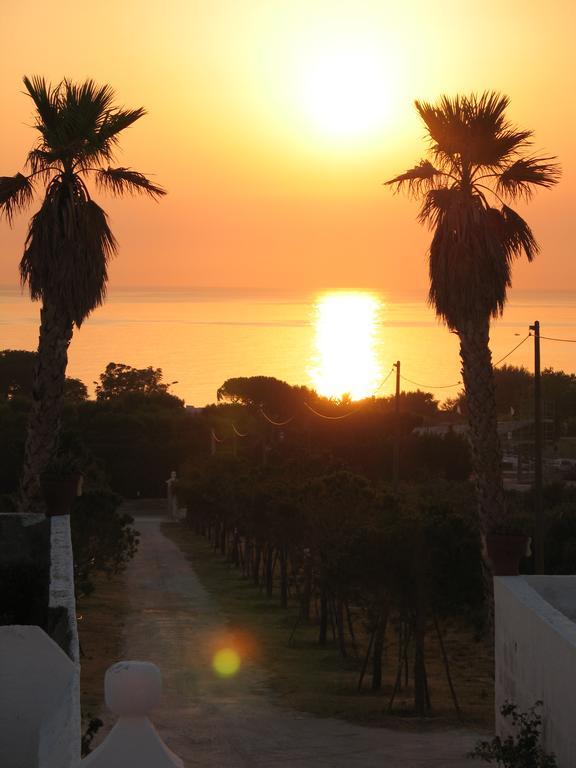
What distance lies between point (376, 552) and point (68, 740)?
17708 mm

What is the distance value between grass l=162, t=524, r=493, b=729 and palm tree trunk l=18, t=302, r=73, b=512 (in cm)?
722

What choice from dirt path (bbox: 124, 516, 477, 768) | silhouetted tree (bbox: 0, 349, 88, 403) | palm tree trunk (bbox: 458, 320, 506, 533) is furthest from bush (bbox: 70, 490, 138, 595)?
silhouetted tree (bbox: 0, 349, 88, 403)

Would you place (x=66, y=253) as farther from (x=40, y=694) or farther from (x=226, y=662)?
(x=40, y=694)

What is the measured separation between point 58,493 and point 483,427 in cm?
1038

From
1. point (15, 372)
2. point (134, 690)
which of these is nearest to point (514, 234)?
point (134, 690)

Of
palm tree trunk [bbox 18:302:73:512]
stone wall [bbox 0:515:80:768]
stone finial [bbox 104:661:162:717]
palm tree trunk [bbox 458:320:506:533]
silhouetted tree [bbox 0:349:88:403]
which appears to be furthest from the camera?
silhouetted tree [bbox 0:349:88:403]

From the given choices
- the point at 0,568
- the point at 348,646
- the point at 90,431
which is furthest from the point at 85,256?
the point at 90,431

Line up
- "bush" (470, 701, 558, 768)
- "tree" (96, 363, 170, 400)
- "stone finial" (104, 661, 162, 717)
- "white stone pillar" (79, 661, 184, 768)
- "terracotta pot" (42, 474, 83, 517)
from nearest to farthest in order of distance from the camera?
"white stone pillar" (79, 661, 184, 768)
"stone finial" (104, 661, 162, 717)
"bush" (470, 701, 558, 768)
"terracotta pot" (42, 474, 83, 517)
"tree" (96, 363, 170, 400)

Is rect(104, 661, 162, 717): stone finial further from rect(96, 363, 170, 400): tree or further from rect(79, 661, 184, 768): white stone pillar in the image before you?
rect(96, 363, 170, 400): tree

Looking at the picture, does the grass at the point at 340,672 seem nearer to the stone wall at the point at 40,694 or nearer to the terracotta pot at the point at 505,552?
the terracotta pot at the point at 505,552

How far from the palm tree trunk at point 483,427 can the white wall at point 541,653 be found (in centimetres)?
992

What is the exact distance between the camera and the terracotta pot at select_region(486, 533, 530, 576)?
16.6m

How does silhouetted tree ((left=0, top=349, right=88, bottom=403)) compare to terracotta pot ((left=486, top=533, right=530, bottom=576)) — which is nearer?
terracotta pot ((left=486, top=533, right=530, bottom=576))

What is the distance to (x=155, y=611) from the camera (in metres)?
41.6
